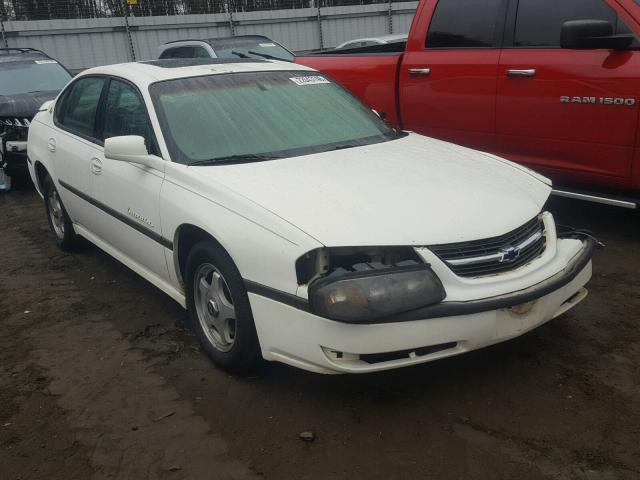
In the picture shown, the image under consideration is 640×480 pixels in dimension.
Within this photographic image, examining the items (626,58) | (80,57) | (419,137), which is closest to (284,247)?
(419,137)

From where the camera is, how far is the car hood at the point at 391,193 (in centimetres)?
292

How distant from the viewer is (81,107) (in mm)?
4984

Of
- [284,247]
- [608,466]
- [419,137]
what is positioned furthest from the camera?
[419,137]

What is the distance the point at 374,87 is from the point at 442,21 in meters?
0.83

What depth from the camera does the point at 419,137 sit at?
445 cm

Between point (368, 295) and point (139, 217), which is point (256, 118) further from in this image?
point (368, 295)

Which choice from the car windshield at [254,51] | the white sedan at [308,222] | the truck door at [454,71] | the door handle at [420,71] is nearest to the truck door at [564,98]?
the truck door at [454,71]

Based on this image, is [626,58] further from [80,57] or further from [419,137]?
[80,57]

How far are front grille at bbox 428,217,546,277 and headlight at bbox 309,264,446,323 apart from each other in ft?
0.70

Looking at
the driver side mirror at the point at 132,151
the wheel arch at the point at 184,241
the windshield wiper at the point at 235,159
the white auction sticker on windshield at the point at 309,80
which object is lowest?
the wheel arch at the point at 184,241

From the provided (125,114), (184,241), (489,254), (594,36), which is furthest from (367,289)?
(594,36)

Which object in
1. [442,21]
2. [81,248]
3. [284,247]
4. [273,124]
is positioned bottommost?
[81,248]

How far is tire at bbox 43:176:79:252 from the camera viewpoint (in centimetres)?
542

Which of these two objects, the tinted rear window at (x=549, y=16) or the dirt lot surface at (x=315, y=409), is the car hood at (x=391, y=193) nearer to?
the dirt lot surface at (x=315, y=409)
